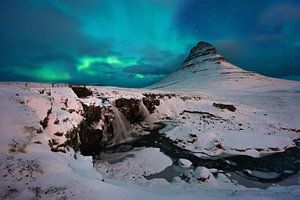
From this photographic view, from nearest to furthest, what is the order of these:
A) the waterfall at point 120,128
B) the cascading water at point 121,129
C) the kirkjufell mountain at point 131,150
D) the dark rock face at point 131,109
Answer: the kirkjufell mountain at point 131,150 → the cascading water at point 121,129 → the waterfall at point 120,128 → the dark rock face at point 131,109

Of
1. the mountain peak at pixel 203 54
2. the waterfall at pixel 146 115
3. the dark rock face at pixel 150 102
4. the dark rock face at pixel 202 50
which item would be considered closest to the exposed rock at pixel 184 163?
the waterfall at pixel 146 115

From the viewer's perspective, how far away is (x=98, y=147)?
18859 mm

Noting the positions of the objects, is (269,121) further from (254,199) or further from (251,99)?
(254,199)

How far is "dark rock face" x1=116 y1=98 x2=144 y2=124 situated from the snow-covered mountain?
49.7 metres

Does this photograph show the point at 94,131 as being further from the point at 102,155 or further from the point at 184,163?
the point at 184,163

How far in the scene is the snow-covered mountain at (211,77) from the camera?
88.1 m

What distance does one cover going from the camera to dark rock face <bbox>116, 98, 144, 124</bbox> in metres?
25.6

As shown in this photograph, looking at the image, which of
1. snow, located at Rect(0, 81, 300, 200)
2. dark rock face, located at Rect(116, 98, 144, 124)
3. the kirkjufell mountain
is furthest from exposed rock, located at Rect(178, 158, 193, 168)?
dark rock face, located at Rect(116, 98, 144, 124)

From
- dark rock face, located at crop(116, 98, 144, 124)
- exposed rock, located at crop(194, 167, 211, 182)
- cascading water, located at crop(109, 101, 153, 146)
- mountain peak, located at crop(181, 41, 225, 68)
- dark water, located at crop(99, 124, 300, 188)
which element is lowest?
dark water, located at crop(99, 124, 300, 188)

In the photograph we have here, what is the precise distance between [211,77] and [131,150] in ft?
313

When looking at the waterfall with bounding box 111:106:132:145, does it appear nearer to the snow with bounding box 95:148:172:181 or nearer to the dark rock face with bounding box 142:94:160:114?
the snow with bounding box 95:148:172:181

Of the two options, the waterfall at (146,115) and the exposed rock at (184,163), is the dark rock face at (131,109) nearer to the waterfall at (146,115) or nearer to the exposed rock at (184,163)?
the waterfall at (146,115)

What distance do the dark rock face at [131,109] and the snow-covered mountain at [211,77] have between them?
49.7m

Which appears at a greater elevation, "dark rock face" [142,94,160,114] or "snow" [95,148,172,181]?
"dark rock face" [142,94,160,114]
